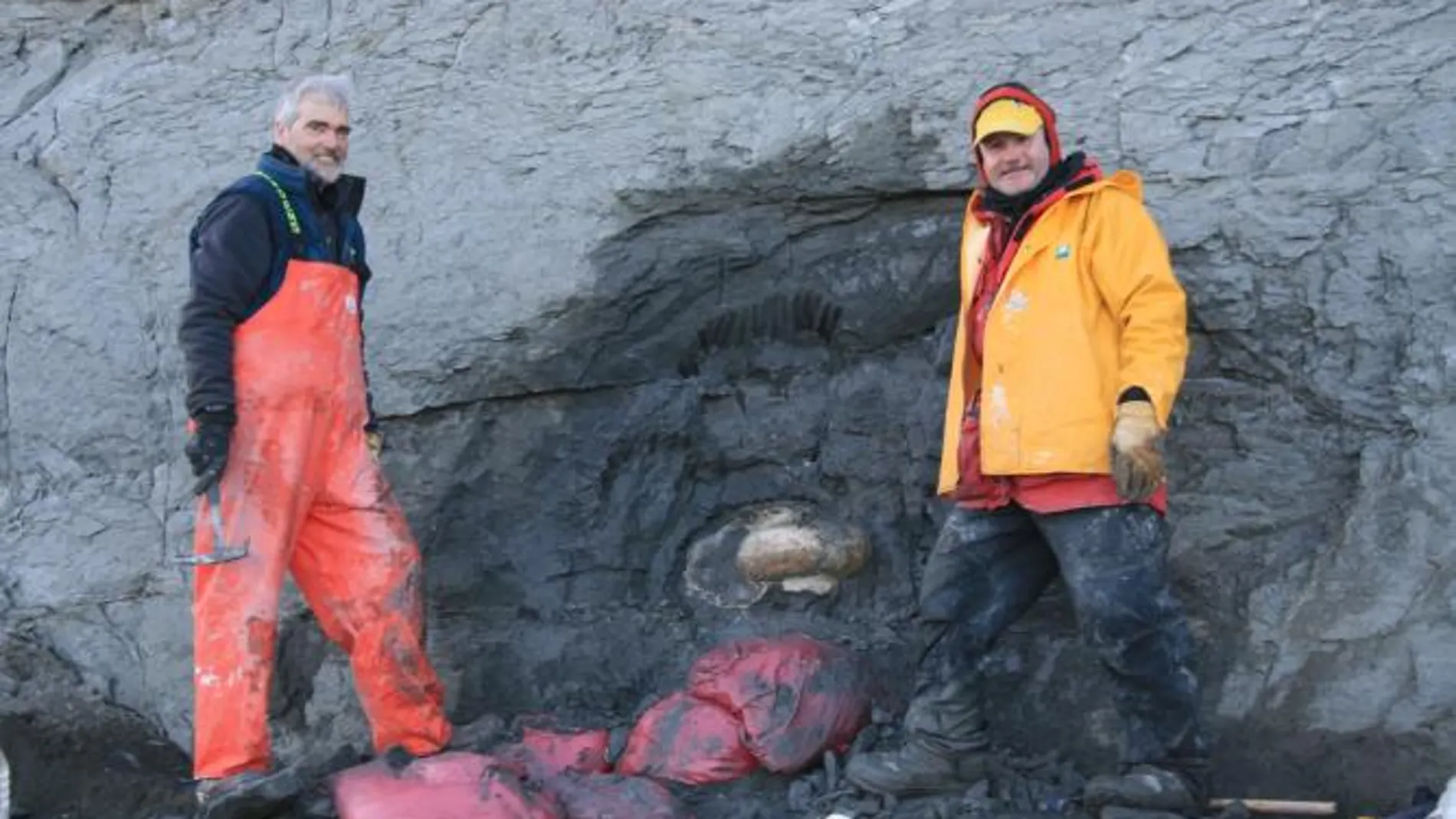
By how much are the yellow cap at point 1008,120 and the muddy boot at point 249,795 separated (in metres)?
2.05

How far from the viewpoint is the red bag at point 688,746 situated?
394 cm

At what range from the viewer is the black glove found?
3.67 metres

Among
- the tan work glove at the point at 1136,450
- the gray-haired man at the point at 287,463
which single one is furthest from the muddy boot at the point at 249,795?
the tan work glove at the point at 1136,450

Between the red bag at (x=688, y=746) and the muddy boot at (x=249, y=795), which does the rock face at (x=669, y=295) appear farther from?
the muddy boot at (x=249, y=795)

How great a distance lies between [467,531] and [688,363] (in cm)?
76

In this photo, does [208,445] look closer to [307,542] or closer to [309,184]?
[307,542]

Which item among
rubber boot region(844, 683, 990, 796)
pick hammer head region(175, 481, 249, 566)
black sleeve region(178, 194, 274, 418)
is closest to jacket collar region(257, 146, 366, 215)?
black sleeve region(178, 194, 274, 418)

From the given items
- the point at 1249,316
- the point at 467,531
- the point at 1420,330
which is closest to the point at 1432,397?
the point at 1420,330

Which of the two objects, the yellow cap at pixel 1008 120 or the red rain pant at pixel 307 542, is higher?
the yellow cap at pixel 1008 120

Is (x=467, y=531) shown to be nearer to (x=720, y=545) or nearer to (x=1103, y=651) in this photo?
(x=720, y=545)

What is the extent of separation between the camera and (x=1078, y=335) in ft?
11.4

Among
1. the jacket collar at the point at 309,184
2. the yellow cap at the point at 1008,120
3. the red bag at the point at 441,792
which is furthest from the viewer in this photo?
the jacket collar at the point at 309,184

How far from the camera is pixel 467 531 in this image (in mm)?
4602

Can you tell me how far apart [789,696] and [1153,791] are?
0.89 metres
